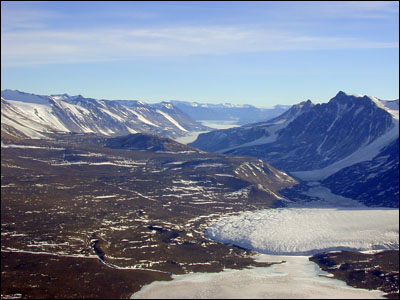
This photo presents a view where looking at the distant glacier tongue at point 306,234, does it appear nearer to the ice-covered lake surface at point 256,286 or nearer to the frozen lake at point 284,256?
the frozen lake at point 284,256

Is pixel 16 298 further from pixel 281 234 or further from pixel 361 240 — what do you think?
pixel 361 240

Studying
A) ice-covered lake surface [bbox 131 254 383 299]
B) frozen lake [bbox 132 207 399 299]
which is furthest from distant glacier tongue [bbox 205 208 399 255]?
ice-covered lake surface [bbox 131 254 383 299]

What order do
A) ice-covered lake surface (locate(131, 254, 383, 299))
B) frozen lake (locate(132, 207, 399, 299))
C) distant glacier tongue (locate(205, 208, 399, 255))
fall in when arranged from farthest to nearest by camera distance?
distant glacier tongue (locate(205, 208, 399, 255)) < frozen lake (locate(132, 207, 399, 299)) < ice-covered lake surface (locate(131, 254, 383, 299))

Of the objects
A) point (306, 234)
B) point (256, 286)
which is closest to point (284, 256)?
point (306, 234)

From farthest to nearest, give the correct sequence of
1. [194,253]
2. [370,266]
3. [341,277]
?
[194,253] < [370,266] < [341,277]

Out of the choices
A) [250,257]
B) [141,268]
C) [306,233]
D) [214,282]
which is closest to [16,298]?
[141,268]

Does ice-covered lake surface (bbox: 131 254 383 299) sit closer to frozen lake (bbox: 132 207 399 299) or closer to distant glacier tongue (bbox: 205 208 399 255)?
frozen lake (bbox: 132 207 399 299)

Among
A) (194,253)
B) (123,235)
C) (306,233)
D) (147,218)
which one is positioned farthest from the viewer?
(147,218)

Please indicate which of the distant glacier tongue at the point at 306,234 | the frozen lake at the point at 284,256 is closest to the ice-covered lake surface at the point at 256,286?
the frozen lake at the point at 284,256
